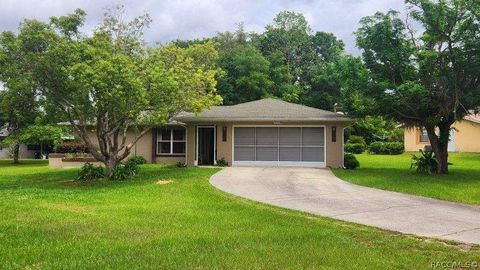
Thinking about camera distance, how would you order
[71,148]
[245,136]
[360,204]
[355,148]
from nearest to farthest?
[360,204] < [245,136] < [71,148] < [355,148]

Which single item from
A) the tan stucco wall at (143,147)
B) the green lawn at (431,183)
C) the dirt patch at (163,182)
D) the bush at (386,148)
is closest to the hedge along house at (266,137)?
the tan stucco wall at (143,147)

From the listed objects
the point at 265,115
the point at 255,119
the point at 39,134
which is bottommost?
the point at 39,134

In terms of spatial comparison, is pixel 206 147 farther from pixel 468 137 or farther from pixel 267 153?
pixel 468 137

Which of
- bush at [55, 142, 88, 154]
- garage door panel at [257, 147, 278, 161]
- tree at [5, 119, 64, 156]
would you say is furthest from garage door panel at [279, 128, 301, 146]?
tree at [5, 119, 64, 156]

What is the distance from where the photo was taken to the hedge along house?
903 inches

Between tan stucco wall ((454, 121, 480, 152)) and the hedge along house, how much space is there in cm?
1801

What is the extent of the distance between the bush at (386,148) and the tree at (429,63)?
1658cm

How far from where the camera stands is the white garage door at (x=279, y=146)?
23.3 metres

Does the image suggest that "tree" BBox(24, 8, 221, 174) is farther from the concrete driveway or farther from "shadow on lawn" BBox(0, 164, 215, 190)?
the concrete driveway

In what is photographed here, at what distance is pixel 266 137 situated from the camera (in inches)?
936

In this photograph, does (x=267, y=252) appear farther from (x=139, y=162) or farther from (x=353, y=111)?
(x=139, y=162)

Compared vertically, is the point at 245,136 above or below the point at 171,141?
→ above

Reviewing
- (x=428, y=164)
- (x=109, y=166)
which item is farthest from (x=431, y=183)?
(x=109, y=166)

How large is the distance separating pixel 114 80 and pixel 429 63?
11604 millimetres
